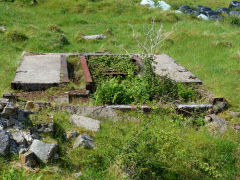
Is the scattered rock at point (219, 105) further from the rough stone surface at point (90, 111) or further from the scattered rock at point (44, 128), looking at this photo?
the scattered rock at point (44, 128)

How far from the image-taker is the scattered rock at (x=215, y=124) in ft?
17.6

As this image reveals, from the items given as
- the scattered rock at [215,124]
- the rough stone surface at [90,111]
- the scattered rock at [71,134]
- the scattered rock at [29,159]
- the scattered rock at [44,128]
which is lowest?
the scattered rock at [215,124]

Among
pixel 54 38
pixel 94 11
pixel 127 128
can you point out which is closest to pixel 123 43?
pixel 54 38

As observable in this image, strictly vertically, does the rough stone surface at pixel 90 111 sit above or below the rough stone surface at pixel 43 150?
below

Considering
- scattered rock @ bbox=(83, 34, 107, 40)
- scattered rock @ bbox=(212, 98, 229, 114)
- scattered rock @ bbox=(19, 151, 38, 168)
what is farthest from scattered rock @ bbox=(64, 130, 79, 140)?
scattered rock @ bbox=(83, 34, 107, 40)

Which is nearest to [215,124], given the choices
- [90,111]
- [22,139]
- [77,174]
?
[90,111]

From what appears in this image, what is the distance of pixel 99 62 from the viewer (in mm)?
8789

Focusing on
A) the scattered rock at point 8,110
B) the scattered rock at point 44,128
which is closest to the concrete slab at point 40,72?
the scattered rock at point 8,110

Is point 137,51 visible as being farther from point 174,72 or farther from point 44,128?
point 44,128

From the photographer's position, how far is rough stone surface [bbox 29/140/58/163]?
3951 millimetres

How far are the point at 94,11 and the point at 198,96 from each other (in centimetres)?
1068

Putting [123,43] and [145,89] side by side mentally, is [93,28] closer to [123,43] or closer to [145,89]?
[123,43]

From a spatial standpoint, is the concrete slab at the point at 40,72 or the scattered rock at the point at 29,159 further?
the concrete slab at the point at 40,72

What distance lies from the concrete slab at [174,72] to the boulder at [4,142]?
3.93m
